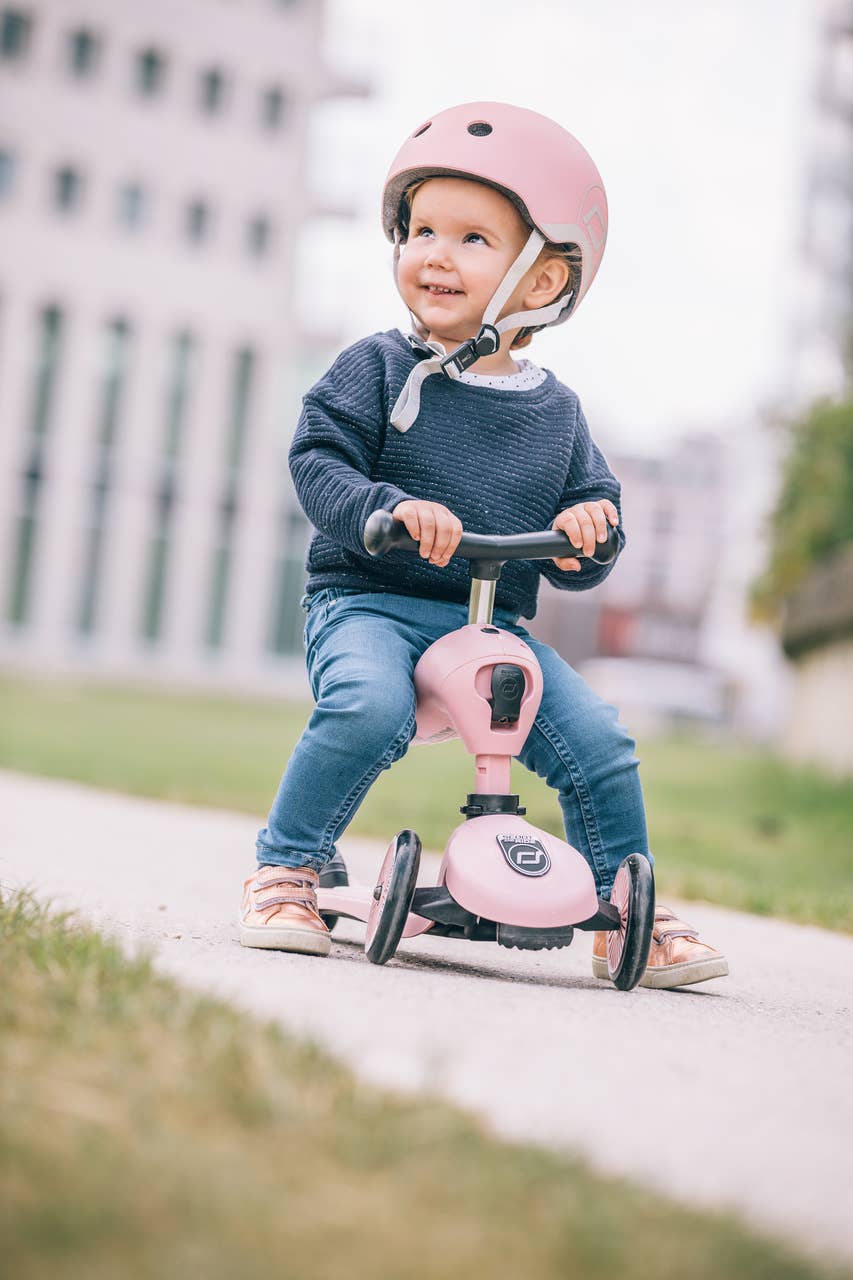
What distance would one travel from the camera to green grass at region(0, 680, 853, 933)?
6621 mm

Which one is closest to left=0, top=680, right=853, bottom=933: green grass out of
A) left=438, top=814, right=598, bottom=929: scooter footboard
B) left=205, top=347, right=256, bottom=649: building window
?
left=438, top=814, right=598, bottom=929: scooter footboard

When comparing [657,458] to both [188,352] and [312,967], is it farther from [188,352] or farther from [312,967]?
[312,967]

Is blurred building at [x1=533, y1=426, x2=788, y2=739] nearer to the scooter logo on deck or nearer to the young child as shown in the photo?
the young child

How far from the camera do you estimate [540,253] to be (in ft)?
10.9

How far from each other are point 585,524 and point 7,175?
28.2 meters

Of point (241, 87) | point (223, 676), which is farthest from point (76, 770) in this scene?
point (241, 87)

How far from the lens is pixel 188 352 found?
28906mm

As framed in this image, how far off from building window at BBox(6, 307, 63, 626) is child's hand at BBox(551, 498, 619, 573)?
26.1 metres

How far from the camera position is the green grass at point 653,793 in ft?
21.7

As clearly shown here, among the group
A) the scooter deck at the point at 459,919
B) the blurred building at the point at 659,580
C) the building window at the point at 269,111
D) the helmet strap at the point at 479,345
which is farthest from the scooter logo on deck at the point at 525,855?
the blurred building at the point at 659,580

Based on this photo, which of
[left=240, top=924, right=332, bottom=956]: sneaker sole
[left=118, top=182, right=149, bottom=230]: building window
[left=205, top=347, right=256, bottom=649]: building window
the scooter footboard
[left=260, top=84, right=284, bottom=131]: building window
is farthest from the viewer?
[left=260, top=84, right=284, bottom=131]: building window

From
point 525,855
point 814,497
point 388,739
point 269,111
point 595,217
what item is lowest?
point 525,855

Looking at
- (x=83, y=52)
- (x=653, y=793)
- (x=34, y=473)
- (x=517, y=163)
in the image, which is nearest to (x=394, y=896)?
(x=517, y=163)

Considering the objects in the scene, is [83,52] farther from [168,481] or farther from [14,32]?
[168,481]
